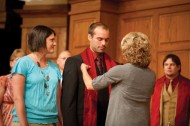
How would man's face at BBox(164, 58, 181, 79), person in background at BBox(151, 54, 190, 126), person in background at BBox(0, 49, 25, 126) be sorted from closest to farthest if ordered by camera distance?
person in background at BBox(0, 49, 25, 126)
person in background at BBox(151, 54, 190, 126)
man's face at BBox(164, 58, 181, 79)

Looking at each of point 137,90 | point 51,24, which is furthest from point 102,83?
point 51,24

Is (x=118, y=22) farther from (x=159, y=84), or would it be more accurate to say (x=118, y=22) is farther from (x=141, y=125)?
(x=141, y=125)

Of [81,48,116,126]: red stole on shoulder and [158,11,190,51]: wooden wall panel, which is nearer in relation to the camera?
[81,48,116,126]: red stole on shoulder

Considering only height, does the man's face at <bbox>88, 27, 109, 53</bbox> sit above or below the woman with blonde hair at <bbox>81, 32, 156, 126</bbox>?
above

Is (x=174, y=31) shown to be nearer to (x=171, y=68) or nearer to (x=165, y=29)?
(x=165, y=29)

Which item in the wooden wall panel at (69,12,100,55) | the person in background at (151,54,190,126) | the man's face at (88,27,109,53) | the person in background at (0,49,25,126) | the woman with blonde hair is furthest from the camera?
the wooden wall panel at (69,12,100,55)

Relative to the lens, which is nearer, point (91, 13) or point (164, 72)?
point (164, 72)

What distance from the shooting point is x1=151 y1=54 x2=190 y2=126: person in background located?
4520 mm

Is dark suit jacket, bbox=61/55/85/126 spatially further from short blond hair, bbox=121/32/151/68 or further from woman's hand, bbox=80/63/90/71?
short blond hair, bbox=121/32/151/68

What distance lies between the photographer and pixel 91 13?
18.3 ft

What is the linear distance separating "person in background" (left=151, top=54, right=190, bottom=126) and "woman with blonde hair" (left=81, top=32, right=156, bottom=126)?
1912mm

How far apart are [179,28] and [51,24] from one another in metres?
2.12

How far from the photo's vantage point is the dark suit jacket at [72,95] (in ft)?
10.1

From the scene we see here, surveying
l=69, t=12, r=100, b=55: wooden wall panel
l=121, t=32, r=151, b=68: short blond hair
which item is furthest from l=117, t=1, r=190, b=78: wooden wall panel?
l=121, t=32, r=151, b=68: short blond hair
